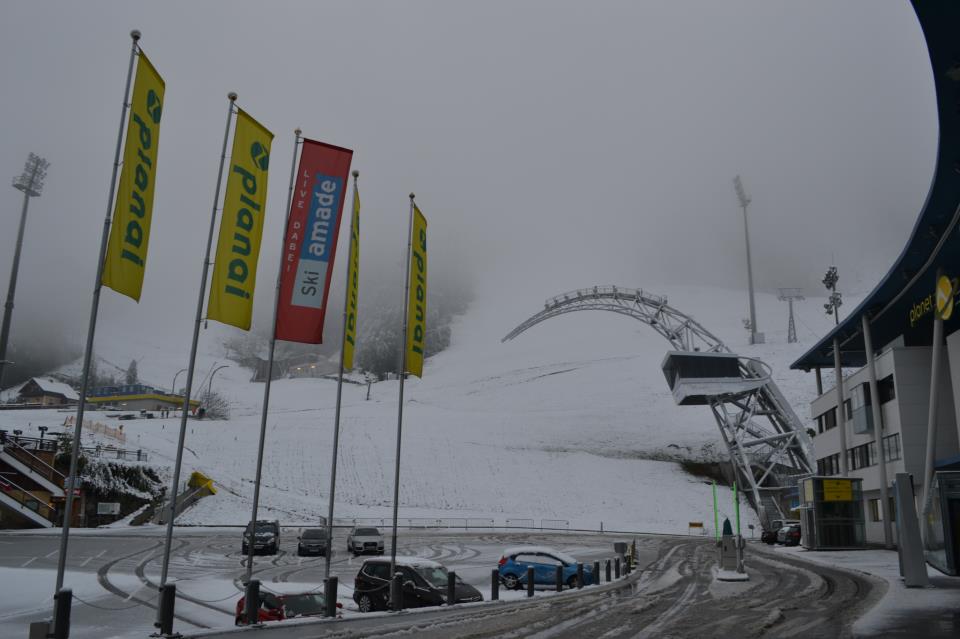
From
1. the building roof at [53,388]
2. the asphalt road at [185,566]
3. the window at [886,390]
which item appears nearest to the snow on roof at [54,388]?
the building roof at [53,388]

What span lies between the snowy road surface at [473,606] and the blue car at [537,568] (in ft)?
4.14

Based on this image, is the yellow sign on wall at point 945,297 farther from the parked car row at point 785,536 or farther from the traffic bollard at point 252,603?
the traffic bollard at point 252,603

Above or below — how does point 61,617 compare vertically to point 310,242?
below

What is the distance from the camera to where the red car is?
52.1 ft

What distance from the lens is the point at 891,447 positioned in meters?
39.9

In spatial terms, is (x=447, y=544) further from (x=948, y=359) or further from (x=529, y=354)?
(x=529, y=354)

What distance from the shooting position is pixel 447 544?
45188 millimetres

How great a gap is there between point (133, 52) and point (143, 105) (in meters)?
1.64

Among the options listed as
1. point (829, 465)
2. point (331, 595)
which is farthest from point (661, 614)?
point (829, 465)

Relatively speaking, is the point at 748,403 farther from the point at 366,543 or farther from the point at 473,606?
the point at 473,606

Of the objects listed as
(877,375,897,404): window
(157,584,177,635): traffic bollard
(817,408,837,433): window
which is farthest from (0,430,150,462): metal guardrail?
(817,408,837,433): window

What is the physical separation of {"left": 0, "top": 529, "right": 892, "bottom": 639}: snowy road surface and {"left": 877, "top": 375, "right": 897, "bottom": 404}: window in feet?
40.2

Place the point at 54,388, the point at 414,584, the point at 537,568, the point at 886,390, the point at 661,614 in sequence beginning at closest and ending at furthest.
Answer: the point at 661,614
the point at 414,584
the point at 537,568
the point at 886,390
the point at 54,388

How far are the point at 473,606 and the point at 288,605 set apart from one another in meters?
4.75
